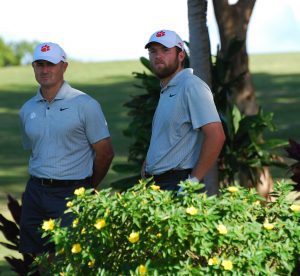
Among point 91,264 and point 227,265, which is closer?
point 227,265

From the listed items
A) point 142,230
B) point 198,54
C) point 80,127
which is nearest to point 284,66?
point 198,54

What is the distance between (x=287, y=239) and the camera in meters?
6.40

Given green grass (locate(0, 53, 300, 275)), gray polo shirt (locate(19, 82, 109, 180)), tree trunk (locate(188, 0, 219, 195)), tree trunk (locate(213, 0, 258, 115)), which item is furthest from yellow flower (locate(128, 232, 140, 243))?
tree trunk (locate(213, 0, 258, 115))

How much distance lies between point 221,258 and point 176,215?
333 millimetres

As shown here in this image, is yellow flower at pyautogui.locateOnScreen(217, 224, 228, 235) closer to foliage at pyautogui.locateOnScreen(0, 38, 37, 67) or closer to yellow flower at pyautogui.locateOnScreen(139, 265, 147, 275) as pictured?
yellow flower at pyautogui.locateOnScreen(139, 265, 147, 275)

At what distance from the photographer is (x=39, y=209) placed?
326 inches

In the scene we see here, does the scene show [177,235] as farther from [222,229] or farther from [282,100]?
[282,100]

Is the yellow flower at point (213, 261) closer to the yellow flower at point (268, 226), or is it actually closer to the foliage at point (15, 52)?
the yellow flower at point (268, 226)

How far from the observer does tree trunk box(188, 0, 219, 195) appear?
1095cm

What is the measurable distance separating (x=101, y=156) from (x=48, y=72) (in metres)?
0.70

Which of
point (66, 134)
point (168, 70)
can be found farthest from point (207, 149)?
point (66, 134)

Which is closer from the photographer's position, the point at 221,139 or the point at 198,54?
the point at 221,139

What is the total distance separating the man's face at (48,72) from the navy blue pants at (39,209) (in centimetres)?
72

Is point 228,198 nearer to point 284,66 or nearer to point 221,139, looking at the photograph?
point 221,139
